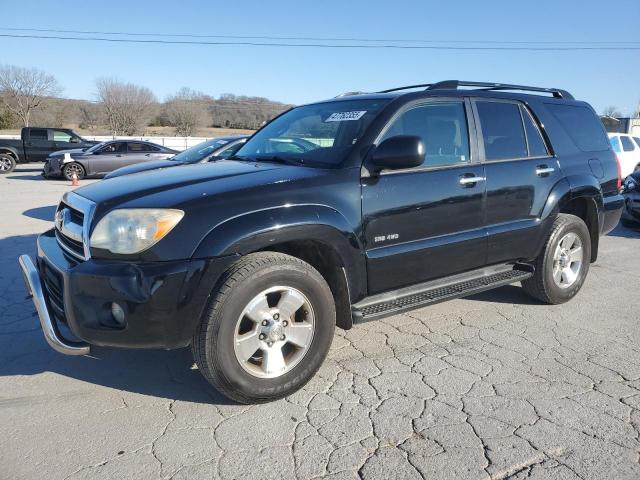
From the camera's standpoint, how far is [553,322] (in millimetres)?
4496

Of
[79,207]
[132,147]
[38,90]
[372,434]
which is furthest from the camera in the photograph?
[38,90]

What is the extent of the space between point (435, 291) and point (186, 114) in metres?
55.0

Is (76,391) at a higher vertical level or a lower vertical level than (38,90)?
lower

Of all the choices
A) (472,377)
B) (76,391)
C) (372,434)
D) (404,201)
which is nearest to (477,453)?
(372,434)

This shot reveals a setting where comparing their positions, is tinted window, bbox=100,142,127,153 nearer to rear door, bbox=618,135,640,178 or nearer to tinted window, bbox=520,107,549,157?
tinted window, bbox=520,107,549,157

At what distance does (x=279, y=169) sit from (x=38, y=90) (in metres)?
58.7

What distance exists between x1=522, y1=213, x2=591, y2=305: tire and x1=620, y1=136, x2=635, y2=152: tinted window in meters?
→ 12.5

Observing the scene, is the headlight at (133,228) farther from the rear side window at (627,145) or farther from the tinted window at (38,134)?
the tinted window at (38,134)

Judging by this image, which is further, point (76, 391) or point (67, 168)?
point (67, 168)

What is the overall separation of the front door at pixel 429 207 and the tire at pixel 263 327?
52 cm

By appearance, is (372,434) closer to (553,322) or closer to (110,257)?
(110,257)

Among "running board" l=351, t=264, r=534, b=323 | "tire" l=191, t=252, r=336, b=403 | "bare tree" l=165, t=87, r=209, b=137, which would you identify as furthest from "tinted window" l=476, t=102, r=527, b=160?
"bare tree" l=165, t=87, r=209, b=137

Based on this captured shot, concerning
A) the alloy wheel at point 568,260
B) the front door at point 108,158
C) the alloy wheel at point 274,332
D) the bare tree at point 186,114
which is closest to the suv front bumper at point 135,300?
the alloy wheel at point 274,332

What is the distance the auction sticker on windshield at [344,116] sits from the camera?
12.7ft
